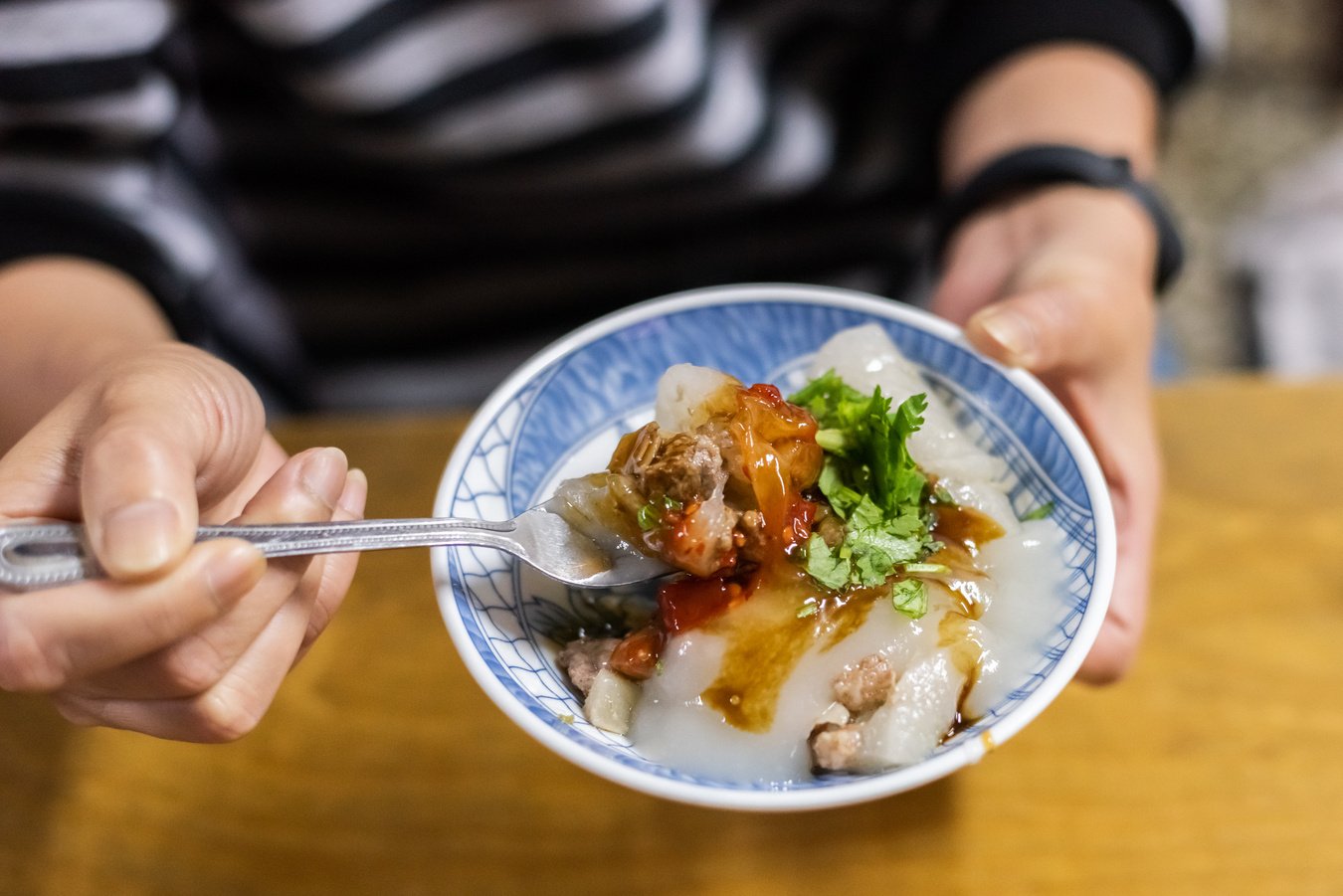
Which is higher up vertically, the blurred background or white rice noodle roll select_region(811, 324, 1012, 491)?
white rice noodle roll select_region(811, 324, 1012, 491)

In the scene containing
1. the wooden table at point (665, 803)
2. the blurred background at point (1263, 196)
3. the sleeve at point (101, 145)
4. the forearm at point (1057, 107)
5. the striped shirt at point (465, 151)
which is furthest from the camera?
the blurred background at point (1263, 196)

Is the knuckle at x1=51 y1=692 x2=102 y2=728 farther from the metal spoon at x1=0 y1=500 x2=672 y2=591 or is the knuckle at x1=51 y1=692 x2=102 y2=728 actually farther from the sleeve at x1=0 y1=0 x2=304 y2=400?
the sleeve at x1=0 y1=0 x2=304 y2=400

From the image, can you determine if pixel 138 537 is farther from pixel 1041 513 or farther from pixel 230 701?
pixel 1041 513

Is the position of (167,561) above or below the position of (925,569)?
above

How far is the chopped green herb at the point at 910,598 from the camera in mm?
1271

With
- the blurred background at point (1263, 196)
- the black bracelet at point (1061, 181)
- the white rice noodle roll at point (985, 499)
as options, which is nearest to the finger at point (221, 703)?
the white rice noodle roll at point (985, 499)

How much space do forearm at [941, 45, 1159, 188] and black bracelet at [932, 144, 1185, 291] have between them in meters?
0.14

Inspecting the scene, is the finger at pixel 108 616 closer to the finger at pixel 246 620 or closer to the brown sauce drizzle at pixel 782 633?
the finger at pixel 246 620

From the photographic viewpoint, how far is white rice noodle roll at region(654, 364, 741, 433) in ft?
4.41

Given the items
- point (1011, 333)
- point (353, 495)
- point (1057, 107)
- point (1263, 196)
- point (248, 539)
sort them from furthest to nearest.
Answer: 1. point (1263, 196)
2. point (1057, 107)
3. point (1011, 333)
4. point (353, 495)
5. point (248, 539)

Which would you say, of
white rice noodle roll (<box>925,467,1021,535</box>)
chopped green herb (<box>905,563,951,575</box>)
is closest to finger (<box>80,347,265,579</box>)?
chopped green herb (<box>905,563,951,575</box>)

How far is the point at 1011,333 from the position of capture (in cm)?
146

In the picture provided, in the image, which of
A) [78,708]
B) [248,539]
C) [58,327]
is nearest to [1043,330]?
[248,539]

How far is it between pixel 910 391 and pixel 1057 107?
3.39 feet
